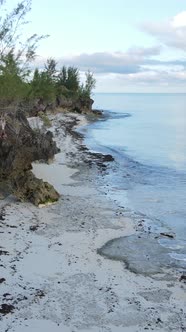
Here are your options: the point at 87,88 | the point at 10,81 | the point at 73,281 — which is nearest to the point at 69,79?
the point at 87,88

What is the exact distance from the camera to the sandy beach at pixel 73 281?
22.7 feet

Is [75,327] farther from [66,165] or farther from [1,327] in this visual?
[66,165]

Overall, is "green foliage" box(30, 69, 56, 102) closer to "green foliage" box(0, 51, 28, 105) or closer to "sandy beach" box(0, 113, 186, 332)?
"green foliage" box(0, 51, 28, 105)

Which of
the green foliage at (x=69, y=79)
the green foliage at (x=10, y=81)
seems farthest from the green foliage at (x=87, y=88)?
the green foliage at (x=10, y=81)

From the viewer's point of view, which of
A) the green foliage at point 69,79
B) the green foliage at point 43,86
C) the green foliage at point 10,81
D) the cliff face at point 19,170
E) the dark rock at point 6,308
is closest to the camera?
the dark rock at point 6,308

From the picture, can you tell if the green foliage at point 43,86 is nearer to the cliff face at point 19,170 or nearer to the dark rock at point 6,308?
the cliff face at point 19,170

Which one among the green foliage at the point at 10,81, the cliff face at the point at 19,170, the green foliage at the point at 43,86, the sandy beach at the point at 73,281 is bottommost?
the sandy beach at the point at 73,281

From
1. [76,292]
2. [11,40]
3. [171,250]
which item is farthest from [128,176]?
[76,292]

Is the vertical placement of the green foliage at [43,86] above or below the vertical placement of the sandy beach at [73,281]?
above

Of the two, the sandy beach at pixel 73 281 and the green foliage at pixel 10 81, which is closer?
the sandy beach at pixel 73 281

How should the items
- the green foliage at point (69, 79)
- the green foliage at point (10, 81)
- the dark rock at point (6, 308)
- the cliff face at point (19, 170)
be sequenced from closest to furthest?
the dark rock at point (6, 308) → the cliff face at point (19, 170) → the green foliage at point (10, 81) → the green foliage at point (69, 79)

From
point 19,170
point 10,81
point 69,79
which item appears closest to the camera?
point 19,170

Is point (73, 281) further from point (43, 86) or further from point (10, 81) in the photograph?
point (43, 86)

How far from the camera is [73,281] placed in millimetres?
8312
